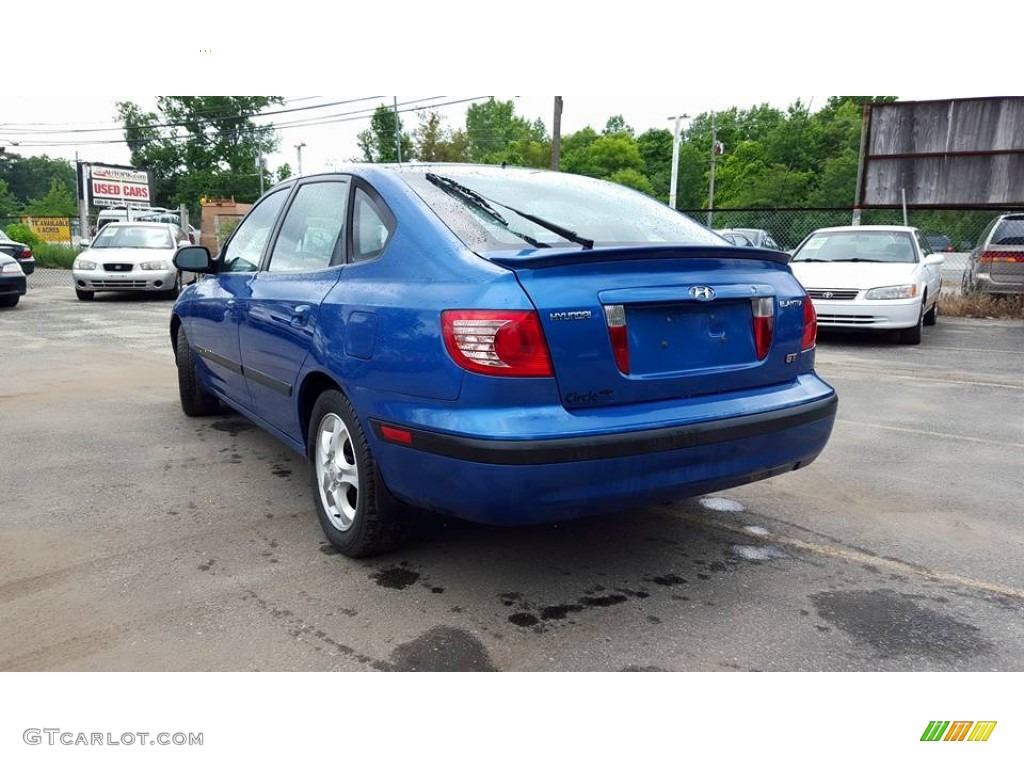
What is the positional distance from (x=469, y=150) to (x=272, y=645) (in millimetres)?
53086

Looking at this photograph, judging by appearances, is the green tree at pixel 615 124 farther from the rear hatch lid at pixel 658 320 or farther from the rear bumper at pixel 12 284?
the rear hatch lid at pixel 658 320

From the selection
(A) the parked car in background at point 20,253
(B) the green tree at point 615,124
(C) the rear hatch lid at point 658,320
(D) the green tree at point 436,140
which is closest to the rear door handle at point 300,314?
(C) the rear hatch lid at point 658,320

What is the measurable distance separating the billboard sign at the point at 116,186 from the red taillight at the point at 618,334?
3604 centimetres

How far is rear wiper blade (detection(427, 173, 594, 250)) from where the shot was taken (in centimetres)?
276

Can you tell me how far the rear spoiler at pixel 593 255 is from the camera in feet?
8.24

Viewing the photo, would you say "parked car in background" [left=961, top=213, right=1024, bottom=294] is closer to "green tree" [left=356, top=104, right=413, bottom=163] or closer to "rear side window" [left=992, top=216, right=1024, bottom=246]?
"rear side window" [left=992, top=216, right=1024, bottom=246]

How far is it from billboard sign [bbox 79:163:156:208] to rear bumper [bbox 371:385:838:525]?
35.9 m

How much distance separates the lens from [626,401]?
101 inches

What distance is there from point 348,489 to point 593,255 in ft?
4.52

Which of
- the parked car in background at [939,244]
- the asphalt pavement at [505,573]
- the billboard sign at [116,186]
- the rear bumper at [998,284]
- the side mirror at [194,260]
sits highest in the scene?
the billboard sign at [116,186]

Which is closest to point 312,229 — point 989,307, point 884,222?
point 989,307

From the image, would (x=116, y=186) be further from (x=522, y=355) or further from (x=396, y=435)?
(x=522, y=355)

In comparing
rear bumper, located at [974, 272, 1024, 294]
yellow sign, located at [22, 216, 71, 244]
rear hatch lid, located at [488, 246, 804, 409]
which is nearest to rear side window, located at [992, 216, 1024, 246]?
rear bumper, located at [974, 272, 1024, 294]

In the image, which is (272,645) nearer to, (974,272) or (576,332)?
(576,332)
